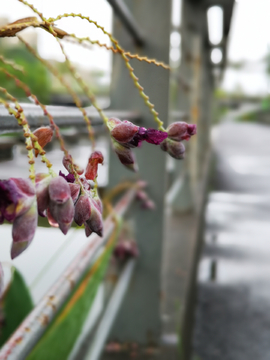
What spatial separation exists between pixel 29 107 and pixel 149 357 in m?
1.30

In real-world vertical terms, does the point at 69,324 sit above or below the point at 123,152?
below

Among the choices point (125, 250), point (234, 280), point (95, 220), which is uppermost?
point (95, 220)

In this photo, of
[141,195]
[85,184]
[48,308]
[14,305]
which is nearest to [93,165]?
[85,184]

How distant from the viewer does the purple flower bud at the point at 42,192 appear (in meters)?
0.26

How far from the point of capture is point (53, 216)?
10.1 inches

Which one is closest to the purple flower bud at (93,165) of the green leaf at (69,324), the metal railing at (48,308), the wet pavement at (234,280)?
the metal railing at (48,308)

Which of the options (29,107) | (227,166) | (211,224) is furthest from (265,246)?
(227,166)

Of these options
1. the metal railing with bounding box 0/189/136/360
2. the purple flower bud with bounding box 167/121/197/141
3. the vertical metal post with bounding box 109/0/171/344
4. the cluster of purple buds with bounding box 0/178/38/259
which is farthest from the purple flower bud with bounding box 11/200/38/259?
the vertical metal post with bounding box 109/0/171/344

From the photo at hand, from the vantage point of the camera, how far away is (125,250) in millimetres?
1491

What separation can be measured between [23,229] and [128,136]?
0.32 feet

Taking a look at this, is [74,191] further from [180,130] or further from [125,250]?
[125,250]

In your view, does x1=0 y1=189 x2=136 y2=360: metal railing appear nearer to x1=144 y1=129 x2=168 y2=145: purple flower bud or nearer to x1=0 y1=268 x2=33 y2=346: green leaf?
x1=0 y1=268 x2=33 y2=346: green leaf

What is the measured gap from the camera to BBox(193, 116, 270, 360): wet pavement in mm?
1959

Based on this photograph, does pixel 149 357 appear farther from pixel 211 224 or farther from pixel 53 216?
pixel 211 224
